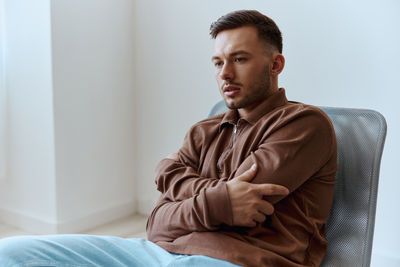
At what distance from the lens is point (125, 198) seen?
2902 mm

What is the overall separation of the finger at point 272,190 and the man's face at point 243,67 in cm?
31

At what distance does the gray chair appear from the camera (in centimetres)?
121

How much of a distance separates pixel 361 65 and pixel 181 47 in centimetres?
108

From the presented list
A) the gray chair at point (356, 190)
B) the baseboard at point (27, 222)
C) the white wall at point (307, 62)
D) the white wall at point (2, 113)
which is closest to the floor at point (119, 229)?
the baseboard at point (27, 222)

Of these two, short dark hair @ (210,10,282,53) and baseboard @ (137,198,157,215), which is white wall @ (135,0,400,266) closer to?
baseboard @ (137,198,157,215)

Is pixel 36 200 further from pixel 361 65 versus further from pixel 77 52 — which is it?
pixel 361 65

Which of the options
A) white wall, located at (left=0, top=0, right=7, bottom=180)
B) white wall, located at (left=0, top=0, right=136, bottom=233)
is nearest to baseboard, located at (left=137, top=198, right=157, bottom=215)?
white wall, located at (left=0, top=0, right=136, bottom=233)

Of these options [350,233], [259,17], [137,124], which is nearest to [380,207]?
[350,233]

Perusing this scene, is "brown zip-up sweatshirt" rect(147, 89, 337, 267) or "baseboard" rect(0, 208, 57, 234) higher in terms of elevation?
"brown zip-up sweatshirt" rect(147, 89, 337, 267)

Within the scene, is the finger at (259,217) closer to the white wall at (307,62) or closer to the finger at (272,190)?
the finger at (272,190)

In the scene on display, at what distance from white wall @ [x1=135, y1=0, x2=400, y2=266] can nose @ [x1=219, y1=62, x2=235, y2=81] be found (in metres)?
0.89

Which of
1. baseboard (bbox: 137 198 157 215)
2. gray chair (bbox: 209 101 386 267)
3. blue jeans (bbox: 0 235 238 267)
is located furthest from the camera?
baseboard (bbox: 137 198 157 215)

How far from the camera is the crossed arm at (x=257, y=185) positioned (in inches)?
42.5

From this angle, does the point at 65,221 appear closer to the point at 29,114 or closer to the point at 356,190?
the point at 29,114
